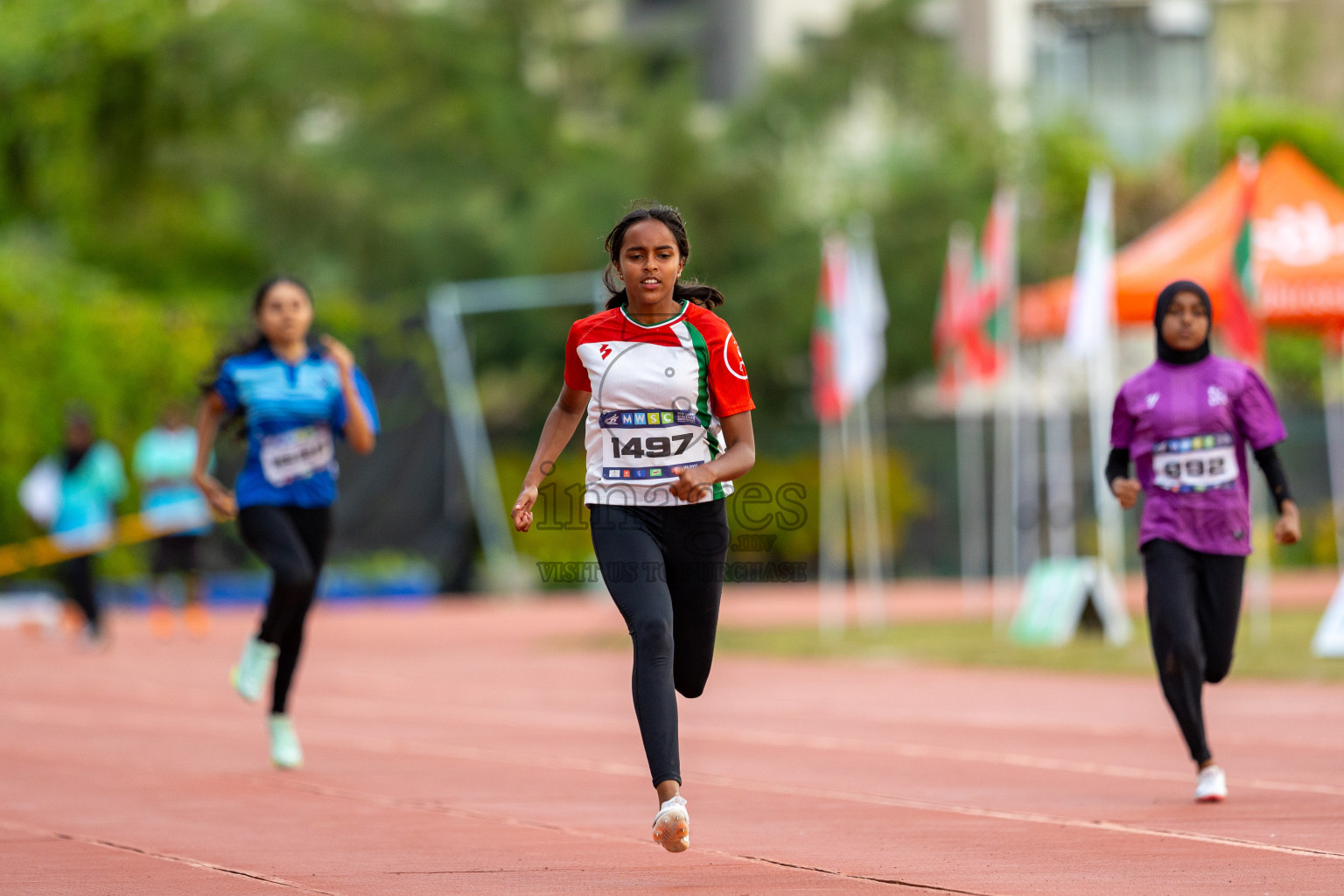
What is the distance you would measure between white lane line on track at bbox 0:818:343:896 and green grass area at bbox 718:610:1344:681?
842cm

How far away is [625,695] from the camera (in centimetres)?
1318

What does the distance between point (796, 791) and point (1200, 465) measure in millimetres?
2036

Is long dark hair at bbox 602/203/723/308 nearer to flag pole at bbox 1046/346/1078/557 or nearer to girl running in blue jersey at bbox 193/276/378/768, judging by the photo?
girl running in blue jersey at bbox 193/276/378/768

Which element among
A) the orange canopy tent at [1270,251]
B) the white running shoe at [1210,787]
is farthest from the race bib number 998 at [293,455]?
the orange canopy tent at [1270,251]

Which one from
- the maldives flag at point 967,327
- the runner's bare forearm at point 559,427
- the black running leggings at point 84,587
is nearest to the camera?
the runner's bare forearm at point 559,427

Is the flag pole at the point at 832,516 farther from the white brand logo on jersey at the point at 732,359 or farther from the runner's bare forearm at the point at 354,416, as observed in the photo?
the white brand logo on jersey at the point at 732,359

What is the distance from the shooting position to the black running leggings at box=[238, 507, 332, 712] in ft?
29.4

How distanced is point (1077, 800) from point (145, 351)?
18.9m

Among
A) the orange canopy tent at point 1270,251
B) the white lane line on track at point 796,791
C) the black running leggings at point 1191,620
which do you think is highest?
the orange canopy tent at point 1270,251

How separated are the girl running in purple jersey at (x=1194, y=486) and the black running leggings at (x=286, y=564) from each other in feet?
11.4

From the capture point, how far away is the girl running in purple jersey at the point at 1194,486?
25.5 feet

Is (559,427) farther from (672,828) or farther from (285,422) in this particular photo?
(285,422)

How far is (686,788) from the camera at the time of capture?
27.6 feet

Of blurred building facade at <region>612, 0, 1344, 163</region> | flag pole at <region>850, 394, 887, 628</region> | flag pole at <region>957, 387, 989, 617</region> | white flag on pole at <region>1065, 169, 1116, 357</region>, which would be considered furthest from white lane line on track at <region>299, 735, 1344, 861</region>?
blurred building facade at <region>612, 0, 1344, 163</region>
